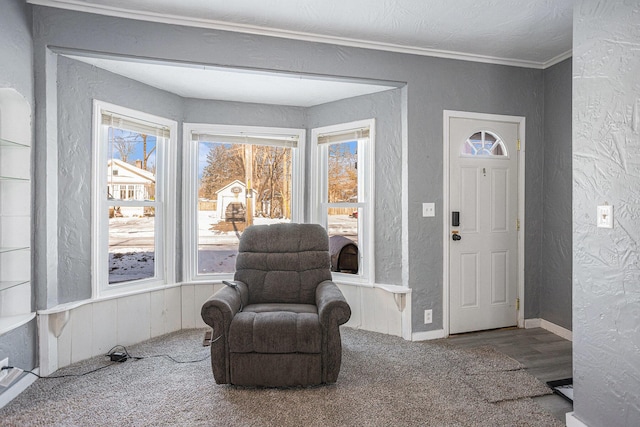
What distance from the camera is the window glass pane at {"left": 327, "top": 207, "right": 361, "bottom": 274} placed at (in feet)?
12.1

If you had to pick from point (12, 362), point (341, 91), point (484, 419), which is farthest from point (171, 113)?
point (484, 419)

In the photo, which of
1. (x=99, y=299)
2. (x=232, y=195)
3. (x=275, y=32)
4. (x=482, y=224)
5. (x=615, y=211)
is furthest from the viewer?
(x=232, y=195)

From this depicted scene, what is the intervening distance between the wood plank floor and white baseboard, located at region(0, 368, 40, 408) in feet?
10.1

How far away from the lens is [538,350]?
292 cm

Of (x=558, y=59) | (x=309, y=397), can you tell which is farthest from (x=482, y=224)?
(x=309, y=397)

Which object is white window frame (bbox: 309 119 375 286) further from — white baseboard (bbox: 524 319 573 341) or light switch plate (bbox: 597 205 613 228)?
light switch plate (bbox: 597 205 613 228)

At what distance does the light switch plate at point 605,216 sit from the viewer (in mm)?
1680

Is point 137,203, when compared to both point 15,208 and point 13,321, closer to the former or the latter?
point 15,208

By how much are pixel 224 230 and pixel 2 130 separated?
1953 mm

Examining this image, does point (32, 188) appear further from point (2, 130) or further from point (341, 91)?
point (341, 91)

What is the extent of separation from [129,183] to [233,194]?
98 centimetres

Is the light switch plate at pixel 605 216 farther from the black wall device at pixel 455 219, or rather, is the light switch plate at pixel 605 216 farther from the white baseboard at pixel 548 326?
the white baseboard at pixel 548 326

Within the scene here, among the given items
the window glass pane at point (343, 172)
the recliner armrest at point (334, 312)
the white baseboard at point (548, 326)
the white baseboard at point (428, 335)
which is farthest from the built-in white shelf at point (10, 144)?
the white baseboard at point (548, 326)

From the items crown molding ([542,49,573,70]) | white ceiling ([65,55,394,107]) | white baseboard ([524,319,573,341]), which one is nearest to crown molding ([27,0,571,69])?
crown molding ([542,49,573,70])
